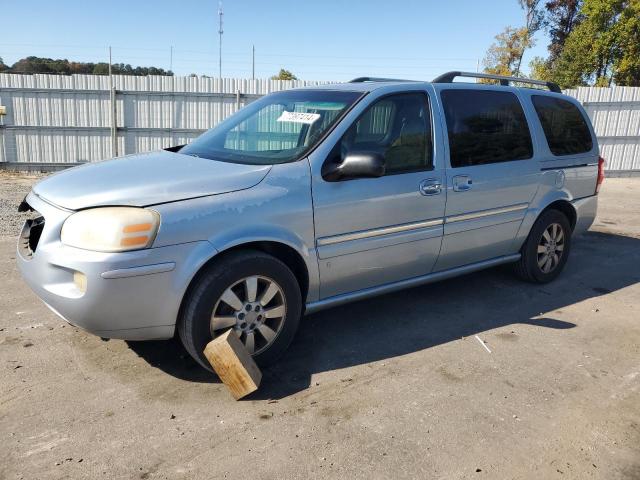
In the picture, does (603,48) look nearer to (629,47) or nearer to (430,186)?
(629,47)

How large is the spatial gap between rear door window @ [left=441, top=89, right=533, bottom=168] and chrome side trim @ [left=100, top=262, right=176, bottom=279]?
238 cm

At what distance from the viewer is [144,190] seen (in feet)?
10.4

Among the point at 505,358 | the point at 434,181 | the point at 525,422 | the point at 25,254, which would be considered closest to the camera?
the point at 525,422

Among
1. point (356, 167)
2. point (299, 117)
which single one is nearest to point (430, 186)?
point (356, 167)

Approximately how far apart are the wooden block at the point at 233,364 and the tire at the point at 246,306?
112mm

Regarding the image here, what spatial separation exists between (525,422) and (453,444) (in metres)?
0.50

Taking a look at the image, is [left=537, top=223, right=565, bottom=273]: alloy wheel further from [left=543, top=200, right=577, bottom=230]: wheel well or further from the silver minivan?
[left=543, top=200, right=577, bottom=230]: wheel well

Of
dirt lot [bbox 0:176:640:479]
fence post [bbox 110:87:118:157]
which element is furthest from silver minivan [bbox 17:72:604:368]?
fence post [bbox 110:87:118:157]

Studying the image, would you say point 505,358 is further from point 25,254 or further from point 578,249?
point 578,249

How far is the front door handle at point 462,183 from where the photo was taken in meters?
4.33

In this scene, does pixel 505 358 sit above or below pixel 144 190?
below

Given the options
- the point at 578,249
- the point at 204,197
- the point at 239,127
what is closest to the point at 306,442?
the point at 204,197

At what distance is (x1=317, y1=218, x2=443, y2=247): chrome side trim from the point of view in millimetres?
3688

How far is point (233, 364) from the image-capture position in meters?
3.13
